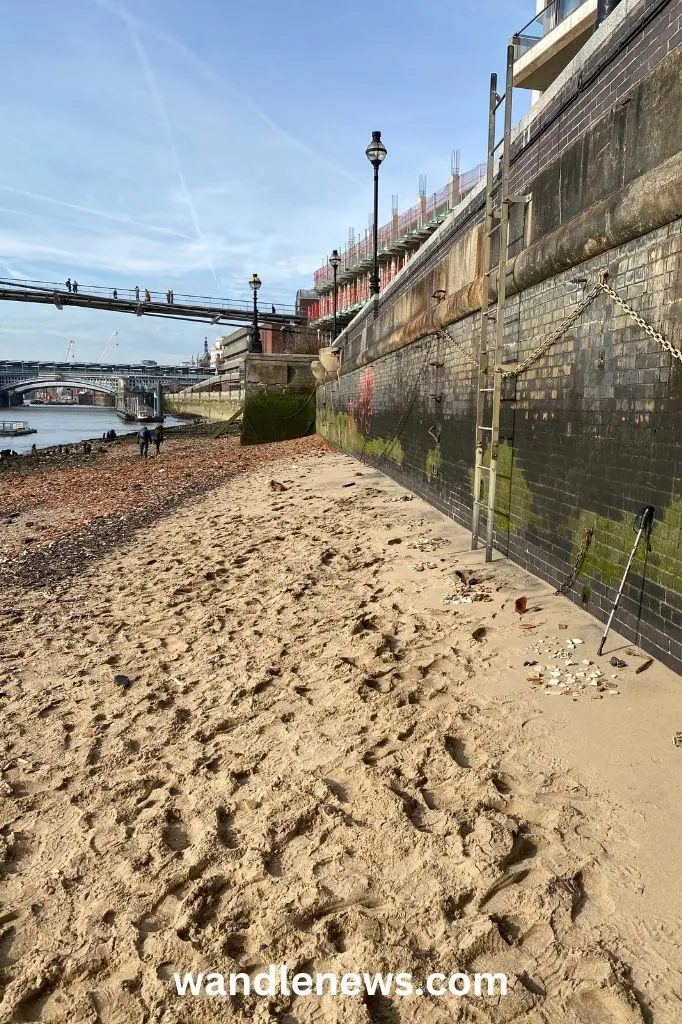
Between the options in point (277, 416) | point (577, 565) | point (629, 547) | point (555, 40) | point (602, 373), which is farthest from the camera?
point (277, 416)

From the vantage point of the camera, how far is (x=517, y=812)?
3059mm

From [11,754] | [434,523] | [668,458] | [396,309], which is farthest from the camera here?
[396,309]

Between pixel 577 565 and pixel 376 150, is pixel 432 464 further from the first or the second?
pixel 376 150

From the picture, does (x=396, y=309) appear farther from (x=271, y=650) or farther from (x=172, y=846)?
(x=172, y=846)

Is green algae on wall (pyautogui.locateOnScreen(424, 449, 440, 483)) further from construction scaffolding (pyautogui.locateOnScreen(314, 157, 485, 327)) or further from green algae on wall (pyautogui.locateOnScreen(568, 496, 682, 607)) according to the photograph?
construction scaffolding (pyautogui.locateOnScreen(314, 157, 485, 327))

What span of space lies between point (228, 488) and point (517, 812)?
11.8 meters

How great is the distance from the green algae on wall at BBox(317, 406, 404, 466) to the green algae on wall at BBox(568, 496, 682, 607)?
7.22m

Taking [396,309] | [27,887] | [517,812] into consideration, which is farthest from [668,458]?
[396,309]

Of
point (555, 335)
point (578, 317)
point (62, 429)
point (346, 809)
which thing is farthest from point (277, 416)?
point (62, 429)

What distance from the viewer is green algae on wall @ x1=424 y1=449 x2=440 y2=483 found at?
30.9 feet

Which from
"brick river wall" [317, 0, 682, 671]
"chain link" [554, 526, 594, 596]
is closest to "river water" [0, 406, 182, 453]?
"brick river wall" [317, 0, 682, 671]

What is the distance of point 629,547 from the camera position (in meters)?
4.28

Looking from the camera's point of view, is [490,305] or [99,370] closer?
[490,305]

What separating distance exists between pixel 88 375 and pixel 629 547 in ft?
413
